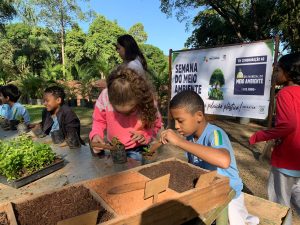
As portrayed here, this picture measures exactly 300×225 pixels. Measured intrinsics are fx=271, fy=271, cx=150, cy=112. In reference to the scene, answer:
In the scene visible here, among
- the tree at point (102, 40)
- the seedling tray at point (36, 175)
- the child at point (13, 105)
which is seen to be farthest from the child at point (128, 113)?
the tree at point (102, 40)

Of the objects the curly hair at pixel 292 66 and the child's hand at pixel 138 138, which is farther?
the curly hair at pixel 292 66

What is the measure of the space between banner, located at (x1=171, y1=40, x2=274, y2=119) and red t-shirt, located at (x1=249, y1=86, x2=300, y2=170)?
242cm

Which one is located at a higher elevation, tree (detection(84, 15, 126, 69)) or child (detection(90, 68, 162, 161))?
tree (detection(84, 15, 126, 69))

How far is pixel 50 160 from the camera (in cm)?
208

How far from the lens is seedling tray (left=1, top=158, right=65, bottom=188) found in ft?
5.80

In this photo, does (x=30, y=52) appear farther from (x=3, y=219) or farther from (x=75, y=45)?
(x=3, y=219)

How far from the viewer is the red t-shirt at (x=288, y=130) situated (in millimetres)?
2359

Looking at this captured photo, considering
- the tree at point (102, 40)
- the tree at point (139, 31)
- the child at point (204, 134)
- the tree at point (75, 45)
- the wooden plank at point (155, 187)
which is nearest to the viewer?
the wooden plank at point (155, 187)

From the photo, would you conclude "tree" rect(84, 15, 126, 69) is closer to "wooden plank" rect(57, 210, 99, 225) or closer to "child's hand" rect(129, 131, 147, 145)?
"child's hand" rect(129, 131, 147, 145)

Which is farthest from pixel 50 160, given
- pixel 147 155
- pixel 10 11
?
pixel 10 11

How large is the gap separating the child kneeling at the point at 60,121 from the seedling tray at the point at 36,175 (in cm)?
65

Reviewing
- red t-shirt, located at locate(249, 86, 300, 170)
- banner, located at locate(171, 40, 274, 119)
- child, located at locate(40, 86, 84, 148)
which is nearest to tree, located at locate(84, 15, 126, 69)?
banner, located at locate(171, 40, 274, 119)

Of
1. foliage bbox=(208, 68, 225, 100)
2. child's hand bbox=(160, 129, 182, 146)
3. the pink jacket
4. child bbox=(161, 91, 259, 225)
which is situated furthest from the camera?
foliage bbox=(208, 68, 225, 100)

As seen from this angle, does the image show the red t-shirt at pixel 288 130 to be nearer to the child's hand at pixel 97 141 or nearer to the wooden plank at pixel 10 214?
the child's hand at pixel 97 141
